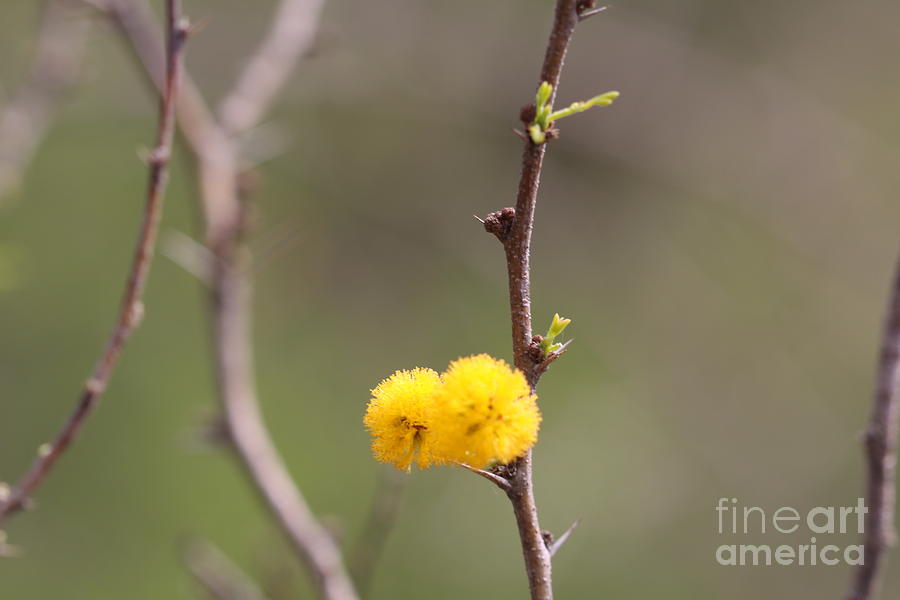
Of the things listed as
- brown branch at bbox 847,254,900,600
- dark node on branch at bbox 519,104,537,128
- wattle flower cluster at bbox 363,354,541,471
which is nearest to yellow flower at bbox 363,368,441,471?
wattle flower cluster at bbox 363,354,541,471

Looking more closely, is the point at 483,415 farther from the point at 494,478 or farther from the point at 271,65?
the point at 271,65

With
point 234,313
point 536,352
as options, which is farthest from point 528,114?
point 234,313

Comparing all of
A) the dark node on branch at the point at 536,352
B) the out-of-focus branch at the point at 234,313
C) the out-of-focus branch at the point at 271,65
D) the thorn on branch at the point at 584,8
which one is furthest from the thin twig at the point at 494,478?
the out-of-focus branch at the point at 271,65

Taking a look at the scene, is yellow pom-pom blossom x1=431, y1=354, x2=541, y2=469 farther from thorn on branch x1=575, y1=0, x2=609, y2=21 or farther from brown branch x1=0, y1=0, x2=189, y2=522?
brown branch x1=0, y1=0, x2=189, y2=522

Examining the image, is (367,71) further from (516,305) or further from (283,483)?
(516,305)

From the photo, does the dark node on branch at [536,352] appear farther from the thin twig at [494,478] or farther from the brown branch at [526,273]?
the thin twig at [494,478]

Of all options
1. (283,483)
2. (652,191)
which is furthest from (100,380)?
(652,191)
